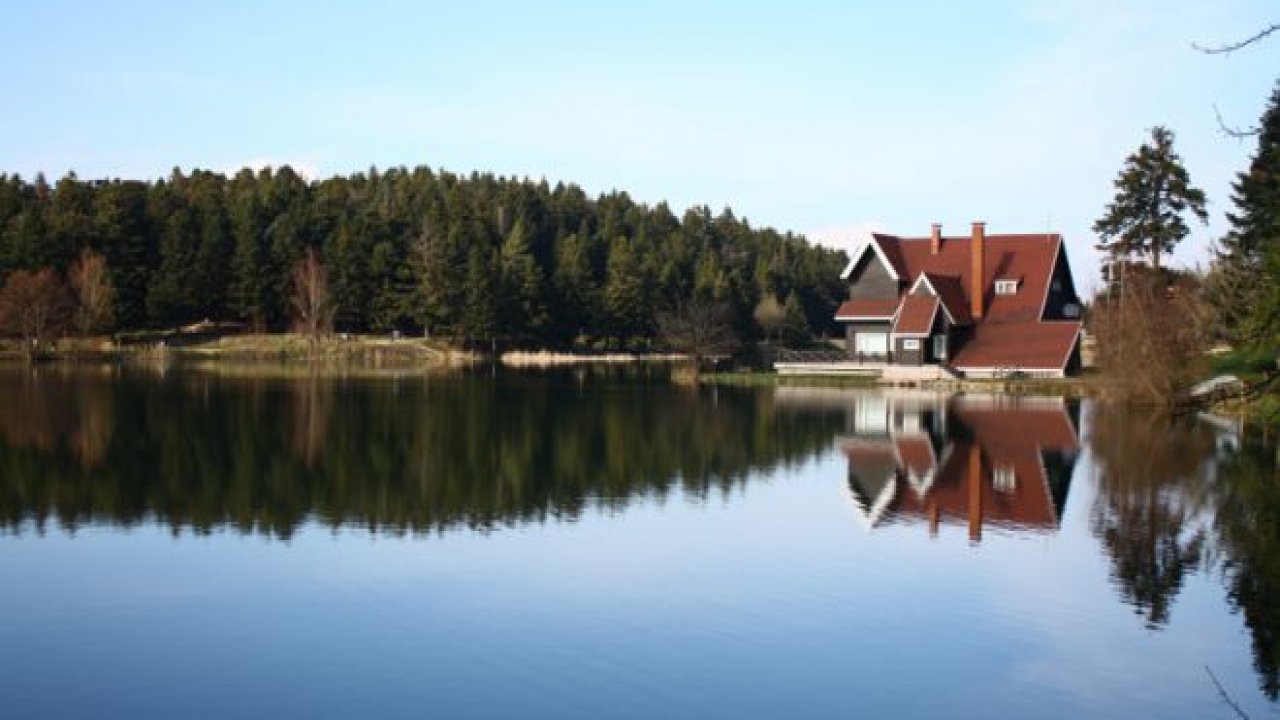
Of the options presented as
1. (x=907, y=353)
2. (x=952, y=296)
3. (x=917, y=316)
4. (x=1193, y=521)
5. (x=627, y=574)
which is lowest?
(x=627, y=574)

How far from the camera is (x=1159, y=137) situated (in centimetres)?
5344

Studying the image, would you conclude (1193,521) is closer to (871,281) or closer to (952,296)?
(952,296)

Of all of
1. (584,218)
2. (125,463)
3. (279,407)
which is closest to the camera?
(125,463)

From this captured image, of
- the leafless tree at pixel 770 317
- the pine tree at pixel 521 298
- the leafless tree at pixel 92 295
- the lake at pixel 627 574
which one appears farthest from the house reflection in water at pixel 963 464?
the leafless tree at pixel 770 317

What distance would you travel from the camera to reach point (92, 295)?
69.2 metres

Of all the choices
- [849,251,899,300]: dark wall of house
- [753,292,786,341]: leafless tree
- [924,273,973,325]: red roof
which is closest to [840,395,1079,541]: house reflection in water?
[924,273,973,325]: red roof

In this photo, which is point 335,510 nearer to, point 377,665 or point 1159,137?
point 377,665

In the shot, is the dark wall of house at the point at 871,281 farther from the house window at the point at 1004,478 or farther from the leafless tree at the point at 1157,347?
the house window at the point at 1004,478

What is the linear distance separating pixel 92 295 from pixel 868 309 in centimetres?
4241

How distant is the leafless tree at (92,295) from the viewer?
6931 cm

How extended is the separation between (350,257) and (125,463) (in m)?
54.6

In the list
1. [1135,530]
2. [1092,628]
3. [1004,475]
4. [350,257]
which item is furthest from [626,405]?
[350,257]

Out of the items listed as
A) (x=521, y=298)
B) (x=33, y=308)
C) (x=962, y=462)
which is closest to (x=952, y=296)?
(x=962, y=462)

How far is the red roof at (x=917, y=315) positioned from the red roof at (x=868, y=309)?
Result: 197 cm
